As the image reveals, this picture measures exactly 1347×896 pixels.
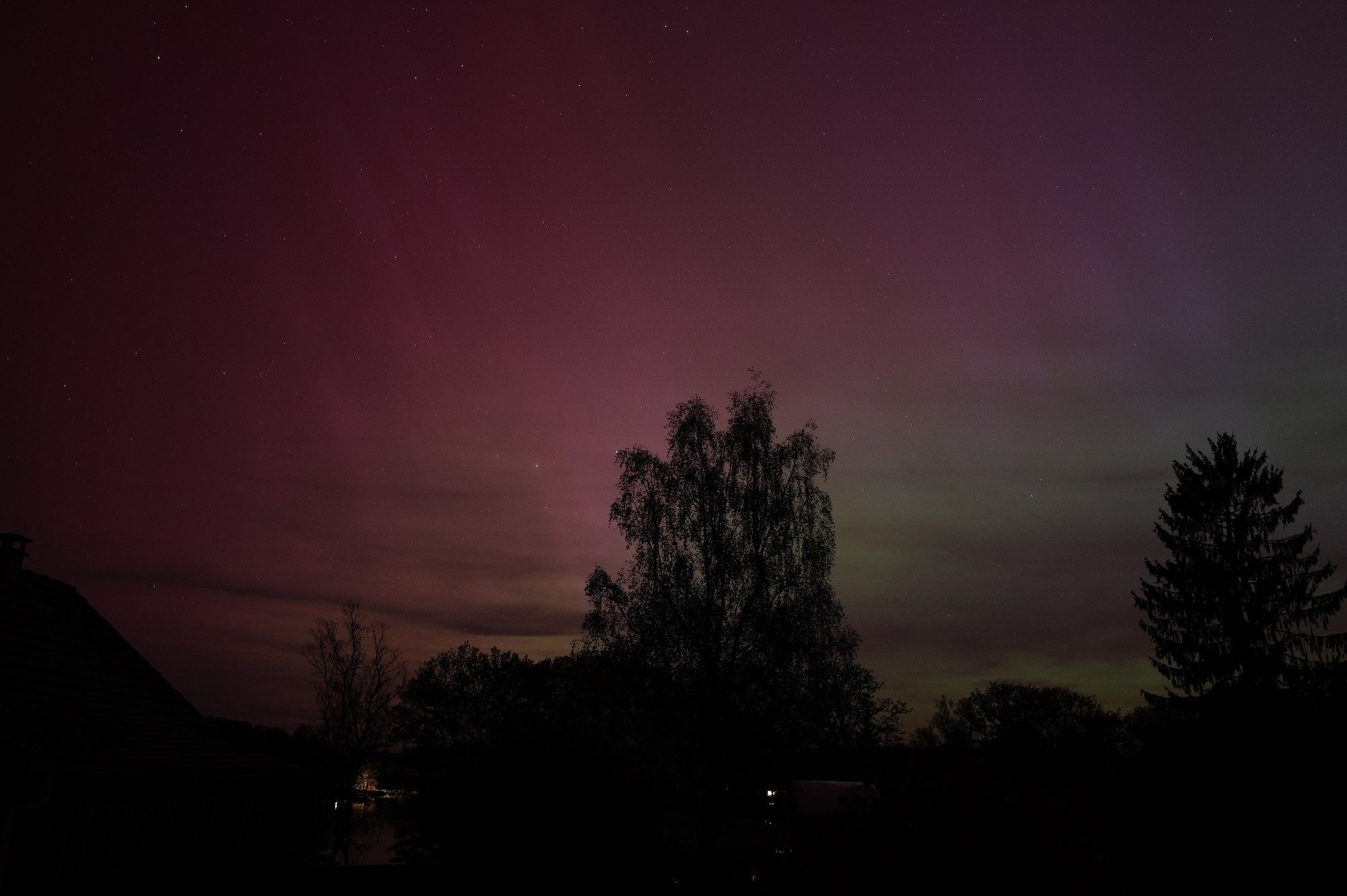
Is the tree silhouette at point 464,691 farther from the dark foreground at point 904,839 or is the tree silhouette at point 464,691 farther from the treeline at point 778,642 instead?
the dark foreground at point 904,839

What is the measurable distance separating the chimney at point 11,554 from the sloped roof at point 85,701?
0.36ft

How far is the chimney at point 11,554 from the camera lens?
16984 millimetres

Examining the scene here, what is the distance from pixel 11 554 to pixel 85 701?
12.9ft

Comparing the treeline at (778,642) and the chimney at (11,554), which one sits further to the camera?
the treeline at (778,642)

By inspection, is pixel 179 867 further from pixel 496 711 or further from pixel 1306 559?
pixel 496 711

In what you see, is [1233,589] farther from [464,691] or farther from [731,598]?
[464,691]

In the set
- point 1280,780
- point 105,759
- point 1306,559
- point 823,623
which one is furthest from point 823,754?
point 105,759

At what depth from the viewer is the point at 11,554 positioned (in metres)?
17.2

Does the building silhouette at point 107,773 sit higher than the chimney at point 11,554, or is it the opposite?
the chimney at point 11,554

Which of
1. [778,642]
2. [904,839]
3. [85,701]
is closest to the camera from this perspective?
[904,839]

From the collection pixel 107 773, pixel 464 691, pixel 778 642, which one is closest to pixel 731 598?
pixel 778 642

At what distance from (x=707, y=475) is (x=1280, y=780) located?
18920 millimetres

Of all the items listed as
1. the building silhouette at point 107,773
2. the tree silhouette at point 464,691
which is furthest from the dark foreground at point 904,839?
the tree silhouette at point 464,691

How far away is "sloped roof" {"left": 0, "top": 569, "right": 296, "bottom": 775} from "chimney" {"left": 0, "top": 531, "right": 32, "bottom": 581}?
A: 0.36 ft
